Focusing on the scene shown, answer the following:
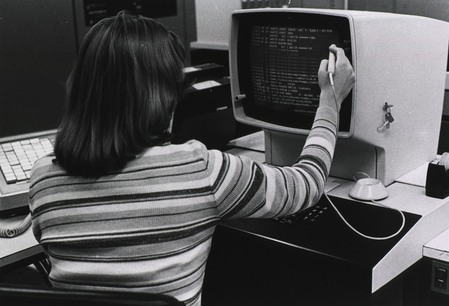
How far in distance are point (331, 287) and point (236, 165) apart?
62 centimetres

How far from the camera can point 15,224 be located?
1.33 meters

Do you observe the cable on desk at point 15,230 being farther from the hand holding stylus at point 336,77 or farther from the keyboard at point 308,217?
the hand holding stylus at point 336,77

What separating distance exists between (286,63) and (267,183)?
480 mm

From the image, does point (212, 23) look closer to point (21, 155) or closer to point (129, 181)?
point (21, 155)

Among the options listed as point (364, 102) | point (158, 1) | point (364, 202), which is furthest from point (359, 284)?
point (158, 1)

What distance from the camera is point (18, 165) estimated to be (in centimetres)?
142

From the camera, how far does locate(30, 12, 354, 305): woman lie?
93cm

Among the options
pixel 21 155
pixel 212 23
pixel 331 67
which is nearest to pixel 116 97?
pixel 331 67

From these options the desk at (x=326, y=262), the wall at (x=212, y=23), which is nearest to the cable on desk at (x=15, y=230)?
the desk at (x=326, y=262)

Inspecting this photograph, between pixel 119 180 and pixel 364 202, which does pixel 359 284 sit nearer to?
pixel 364 202

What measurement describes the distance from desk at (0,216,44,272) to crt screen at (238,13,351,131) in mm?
681

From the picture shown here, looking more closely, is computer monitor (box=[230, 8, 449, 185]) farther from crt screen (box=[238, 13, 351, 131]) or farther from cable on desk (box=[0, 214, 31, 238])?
cable on desk (box=[0, 214, 31, 238])

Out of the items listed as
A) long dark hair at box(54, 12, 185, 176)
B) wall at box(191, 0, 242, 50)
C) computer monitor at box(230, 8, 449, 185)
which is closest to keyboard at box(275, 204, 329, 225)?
computer monitor at box(230, 8, 449, 185)

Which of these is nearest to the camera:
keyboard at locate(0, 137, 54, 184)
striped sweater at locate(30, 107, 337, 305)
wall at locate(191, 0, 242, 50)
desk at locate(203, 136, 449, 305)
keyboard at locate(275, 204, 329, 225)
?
striped sweater at locate(30, 107, 337, 305)
